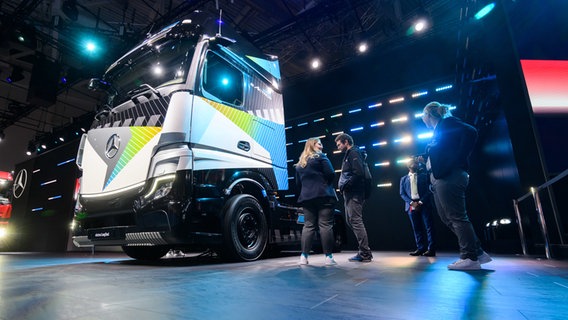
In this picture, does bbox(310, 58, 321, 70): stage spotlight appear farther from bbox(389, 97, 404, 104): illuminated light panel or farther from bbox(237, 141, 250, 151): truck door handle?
bbox(237, 141, 250, 151): truck door handle

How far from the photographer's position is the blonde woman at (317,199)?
3383 mm

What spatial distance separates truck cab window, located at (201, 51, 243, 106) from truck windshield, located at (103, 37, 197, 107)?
0.80ft

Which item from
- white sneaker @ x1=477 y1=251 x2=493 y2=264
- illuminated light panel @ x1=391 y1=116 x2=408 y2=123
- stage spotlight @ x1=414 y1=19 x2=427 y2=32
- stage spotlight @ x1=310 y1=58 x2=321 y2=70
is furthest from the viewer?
stage spotlight @ x1=310 y1=58 x2=321 y2=70

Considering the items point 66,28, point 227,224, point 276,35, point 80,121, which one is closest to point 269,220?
point 227,224

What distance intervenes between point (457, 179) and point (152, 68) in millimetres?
3785

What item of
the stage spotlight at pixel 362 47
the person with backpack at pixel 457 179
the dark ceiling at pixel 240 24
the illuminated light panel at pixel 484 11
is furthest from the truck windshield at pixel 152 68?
the stage spotlight at pixel 362 47

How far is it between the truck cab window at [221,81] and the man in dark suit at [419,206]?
3.60m

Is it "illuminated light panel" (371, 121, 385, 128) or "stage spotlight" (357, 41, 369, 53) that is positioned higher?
"stage spotlight" (357, 41, 369, 53)

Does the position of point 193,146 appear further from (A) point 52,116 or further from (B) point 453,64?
(A) point 52,116

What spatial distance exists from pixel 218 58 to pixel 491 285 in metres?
3.57

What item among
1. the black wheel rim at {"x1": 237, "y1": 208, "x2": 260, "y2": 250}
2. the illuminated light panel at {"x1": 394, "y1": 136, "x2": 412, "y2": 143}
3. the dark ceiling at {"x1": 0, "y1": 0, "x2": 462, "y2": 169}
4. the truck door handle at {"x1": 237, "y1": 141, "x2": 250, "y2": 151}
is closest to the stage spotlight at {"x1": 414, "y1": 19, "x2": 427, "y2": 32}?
the dark ceiling at {"x1": 0, "y1": 0, "x2": 462, "y2": 169}

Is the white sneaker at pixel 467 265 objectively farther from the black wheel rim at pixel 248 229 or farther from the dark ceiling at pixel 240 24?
the dark ceiling at pixel 240 24

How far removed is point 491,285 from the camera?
5.98 ft

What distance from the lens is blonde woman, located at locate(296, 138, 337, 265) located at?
3.38 m
